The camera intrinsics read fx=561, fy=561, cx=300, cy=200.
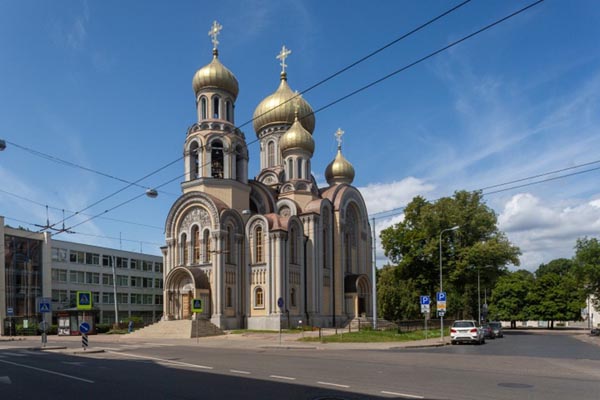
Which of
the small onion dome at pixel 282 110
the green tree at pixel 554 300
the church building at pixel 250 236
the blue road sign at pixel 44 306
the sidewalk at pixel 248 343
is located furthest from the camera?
the green tree at pixel 554 300

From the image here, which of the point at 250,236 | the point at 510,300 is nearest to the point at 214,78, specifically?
the point at 250,236

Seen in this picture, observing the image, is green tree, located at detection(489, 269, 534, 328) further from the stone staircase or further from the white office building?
the stone staircase

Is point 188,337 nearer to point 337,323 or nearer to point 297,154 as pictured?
point 337,323

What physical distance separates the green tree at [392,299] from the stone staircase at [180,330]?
2722 cm

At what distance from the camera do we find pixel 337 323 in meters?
49.1

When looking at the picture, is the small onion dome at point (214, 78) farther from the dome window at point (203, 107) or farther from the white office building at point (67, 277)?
the white office building at point (67, 277)

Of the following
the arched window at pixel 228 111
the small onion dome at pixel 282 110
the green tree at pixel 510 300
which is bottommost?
the green tree at pixel 510 300

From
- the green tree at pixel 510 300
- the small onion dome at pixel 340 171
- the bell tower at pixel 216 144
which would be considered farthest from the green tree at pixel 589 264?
the bell tower at pixel 216 144

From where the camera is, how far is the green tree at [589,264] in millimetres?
55688

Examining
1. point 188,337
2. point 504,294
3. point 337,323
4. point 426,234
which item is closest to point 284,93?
point 426,234

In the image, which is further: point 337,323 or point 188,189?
point 337,323

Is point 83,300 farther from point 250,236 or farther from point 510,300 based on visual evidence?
point 510,300

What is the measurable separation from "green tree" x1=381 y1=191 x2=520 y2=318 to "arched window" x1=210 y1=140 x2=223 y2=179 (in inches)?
764

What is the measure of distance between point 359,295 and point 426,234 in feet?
27.9
